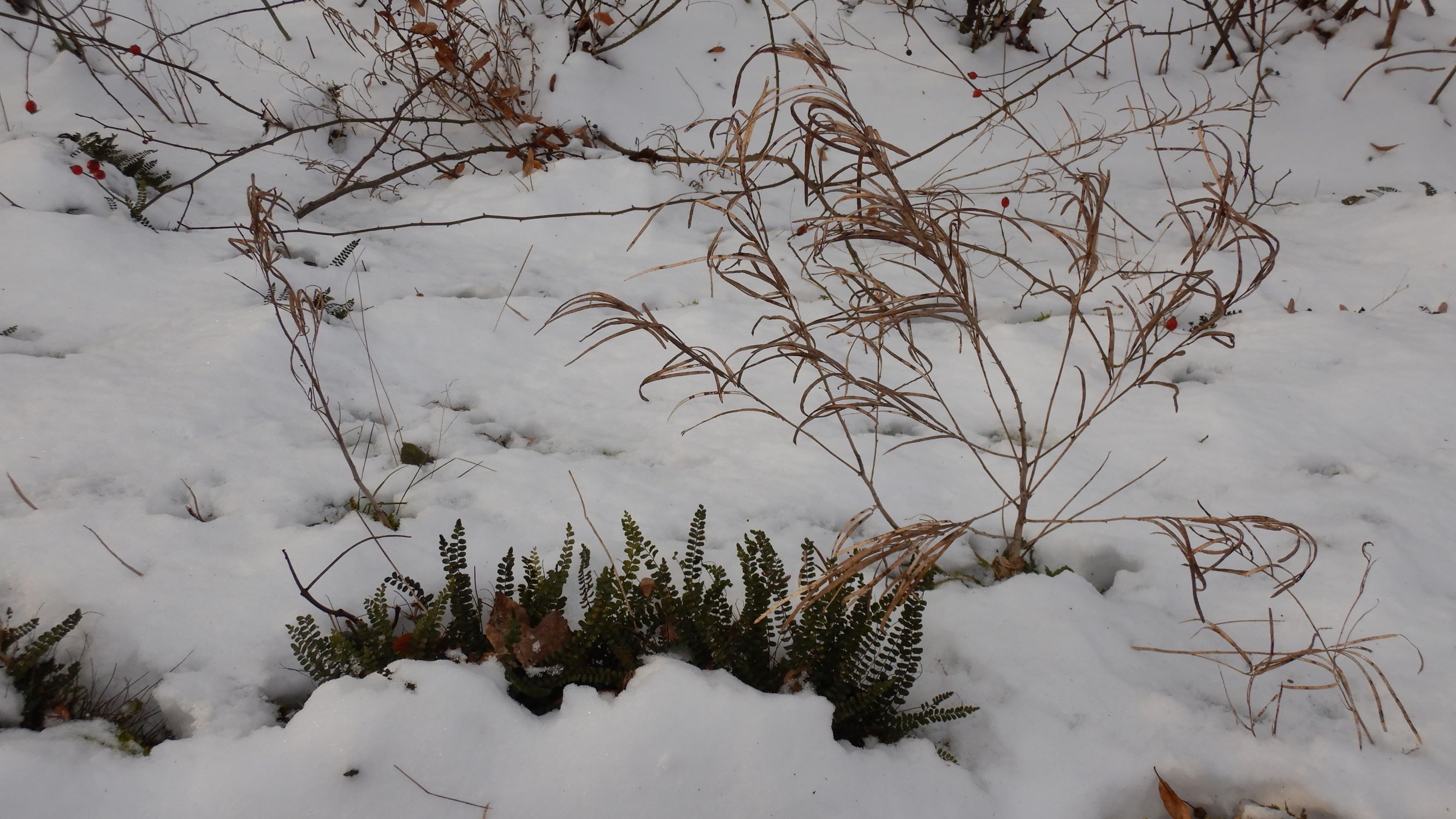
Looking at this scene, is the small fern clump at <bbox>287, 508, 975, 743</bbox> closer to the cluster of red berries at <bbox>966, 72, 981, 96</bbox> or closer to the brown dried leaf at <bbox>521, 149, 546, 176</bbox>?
the brown dried leaf at <bbox>521, 149, 546, 176</bbox>

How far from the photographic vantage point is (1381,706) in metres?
1.35

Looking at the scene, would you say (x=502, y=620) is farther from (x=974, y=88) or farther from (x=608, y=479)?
(x=974, y=88)

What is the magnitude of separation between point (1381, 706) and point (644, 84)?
356 centimetres

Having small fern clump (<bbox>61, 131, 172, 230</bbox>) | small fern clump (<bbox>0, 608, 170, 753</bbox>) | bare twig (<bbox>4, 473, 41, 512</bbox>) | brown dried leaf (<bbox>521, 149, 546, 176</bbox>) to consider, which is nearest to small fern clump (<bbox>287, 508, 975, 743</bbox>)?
small fern clump (<bbox>0, 608, 170, 753</bbox>)

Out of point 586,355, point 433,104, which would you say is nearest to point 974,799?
point 586,355

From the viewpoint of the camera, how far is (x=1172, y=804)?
1.25 meters

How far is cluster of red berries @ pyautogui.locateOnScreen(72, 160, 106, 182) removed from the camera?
2.56 m

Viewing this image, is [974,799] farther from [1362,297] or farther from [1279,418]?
[1362,297]

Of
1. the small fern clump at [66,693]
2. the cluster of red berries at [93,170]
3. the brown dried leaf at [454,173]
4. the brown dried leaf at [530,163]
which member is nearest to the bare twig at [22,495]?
the small fern clump at [66,693]

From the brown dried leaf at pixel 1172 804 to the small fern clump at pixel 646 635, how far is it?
328 millimetres

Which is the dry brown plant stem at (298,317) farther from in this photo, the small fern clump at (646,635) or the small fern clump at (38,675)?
the small fern clump at (38,675)

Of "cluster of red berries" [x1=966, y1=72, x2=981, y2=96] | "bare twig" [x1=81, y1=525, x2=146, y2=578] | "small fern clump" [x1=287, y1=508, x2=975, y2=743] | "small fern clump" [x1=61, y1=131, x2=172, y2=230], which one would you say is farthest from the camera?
"cluster of red berries" [x1=966, y1=72, x2=981, y2=96]

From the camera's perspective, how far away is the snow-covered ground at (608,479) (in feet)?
4.00

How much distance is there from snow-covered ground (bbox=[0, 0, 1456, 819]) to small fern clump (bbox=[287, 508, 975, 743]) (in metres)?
0.07
